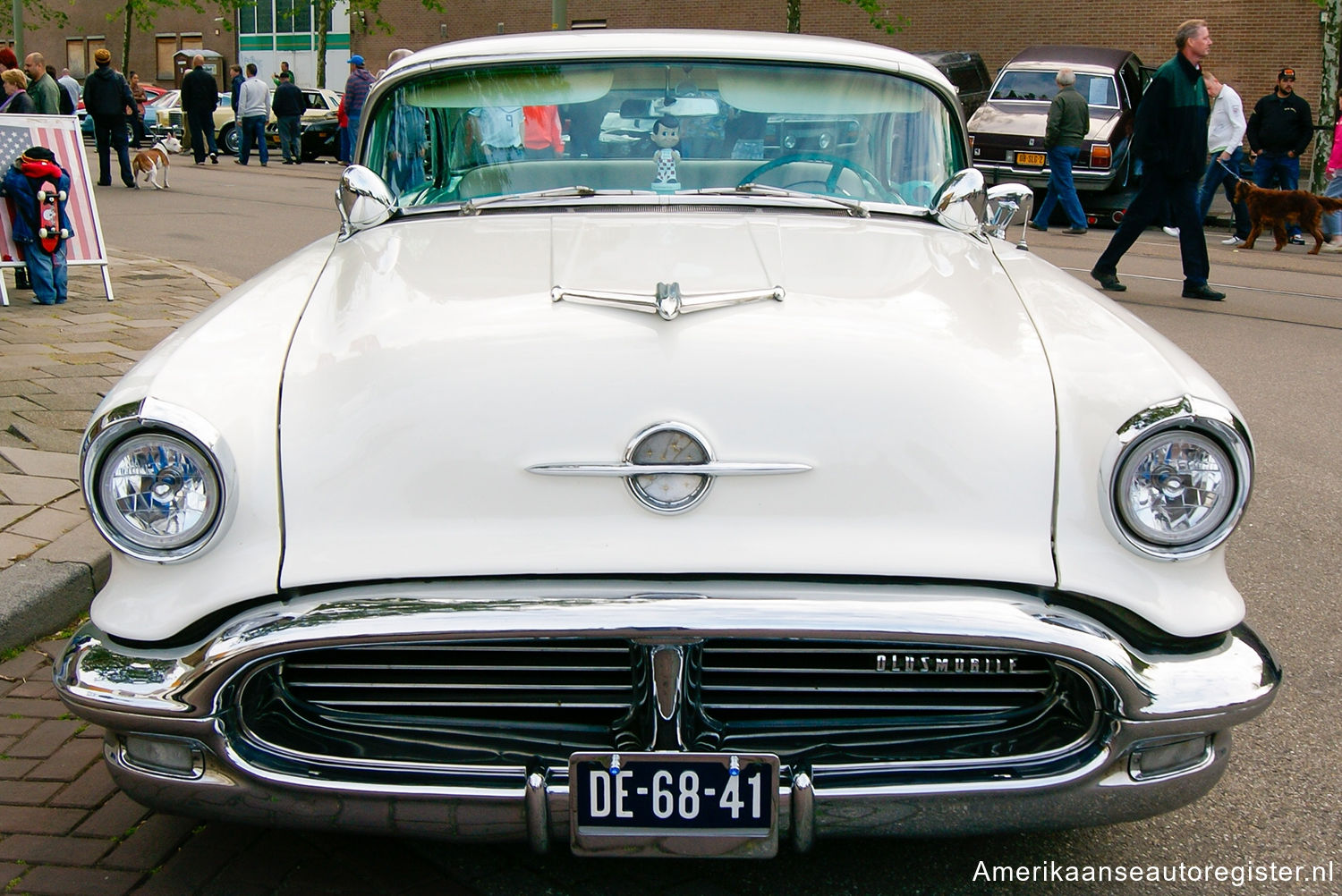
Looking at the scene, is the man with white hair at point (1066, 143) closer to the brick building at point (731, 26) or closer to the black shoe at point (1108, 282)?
the black shoe at point (1108, 282)

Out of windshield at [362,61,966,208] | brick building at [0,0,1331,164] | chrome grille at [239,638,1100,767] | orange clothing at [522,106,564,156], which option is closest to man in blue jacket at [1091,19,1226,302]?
windshield at [362,61,966,208]

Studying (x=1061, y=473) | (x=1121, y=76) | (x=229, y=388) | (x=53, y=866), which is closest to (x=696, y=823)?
(x=1061, y=473)

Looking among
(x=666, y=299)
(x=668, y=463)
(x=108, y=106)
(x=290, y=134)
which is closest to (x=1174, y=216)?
(x=666, y=299)

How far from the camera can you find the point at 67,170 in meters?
8.02

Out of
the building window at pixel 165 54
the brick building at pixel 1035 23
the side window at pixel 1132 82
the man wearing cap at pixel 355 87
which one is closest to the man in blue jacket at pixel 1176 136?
the side window at pixel 1132 82

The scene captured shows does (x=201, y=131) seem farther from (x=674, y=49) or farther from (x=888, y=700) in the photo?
(x=888, y=700)

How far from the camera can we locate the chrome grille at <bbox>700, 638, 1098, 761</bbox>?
2137 mm

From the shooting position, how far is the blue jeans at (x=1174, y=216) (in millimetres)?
8648

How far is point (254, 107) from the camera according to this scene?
2238 cm

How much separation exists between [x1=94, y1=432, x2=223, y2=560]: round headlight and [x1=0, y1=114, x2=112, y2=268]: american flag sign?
6.35 metres

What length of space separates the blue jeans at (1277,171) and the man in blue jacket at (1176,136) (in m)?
5.60

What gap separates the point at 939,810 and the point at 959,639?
303mm

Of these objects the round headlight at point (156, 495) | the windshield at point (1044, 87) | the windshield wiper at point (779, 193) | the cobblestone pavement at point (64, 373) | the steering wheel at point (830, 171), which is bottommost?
the cobblestone pavement at point (64, 373)

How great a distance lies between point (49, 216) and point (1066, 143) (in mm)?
9177
